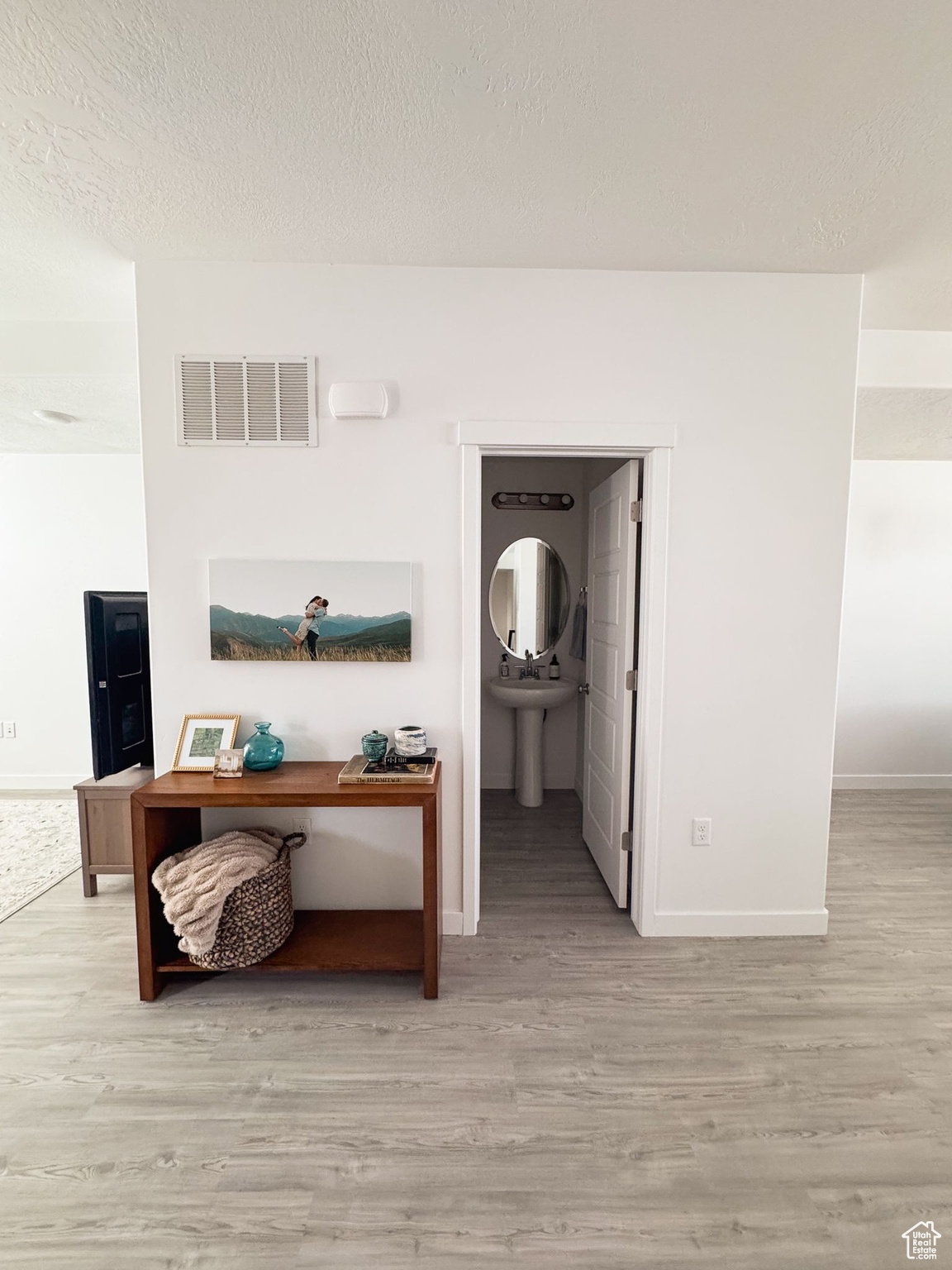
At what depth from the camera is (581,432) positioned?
2332 millimetres

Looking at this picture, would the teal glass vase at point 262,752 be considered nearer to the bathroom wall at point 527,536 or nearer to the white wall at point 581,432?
the white wall at point 581,432

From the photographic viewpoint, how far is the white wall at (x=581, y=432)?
2301 mm

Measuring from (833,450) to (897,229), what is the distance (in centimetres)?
74

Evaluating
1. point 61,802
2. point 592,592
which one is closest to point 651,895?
point 592,592

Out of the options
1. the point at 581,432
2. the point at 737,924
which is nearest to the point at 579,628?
the point at 581,432

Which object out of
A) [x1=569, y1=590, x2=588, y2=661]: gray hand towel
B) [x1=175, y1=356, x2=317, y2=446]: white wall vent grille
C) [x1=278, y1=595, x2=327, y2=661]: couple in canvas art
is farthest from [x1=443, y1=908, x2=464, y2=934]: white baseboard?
[x1=175, y1=356, x2=317, y2=446]: white wall vent grille

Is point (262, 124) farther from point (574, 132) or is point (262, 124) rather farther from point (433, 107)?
point (574, 132)

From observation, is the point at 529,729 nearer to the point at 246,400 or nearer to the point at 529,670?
the point at 529,670

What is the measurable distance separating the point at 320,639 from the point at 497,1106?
1648mm

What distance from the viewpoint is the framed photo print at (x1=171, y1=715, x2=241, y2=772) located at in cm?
231

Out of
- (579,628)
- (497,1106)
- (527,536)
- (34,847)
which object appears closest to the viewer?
(497,1106)

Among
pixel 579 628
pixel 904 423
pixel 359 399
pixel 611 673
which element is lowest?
pixel 611 673

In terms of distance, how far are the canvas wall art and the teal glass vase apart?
310 millimetres

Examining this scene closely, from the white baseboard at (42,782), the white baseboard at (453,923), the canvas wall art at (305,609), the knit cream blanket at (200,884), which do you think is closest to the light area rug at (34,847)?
the white baseboard at (42,782)
